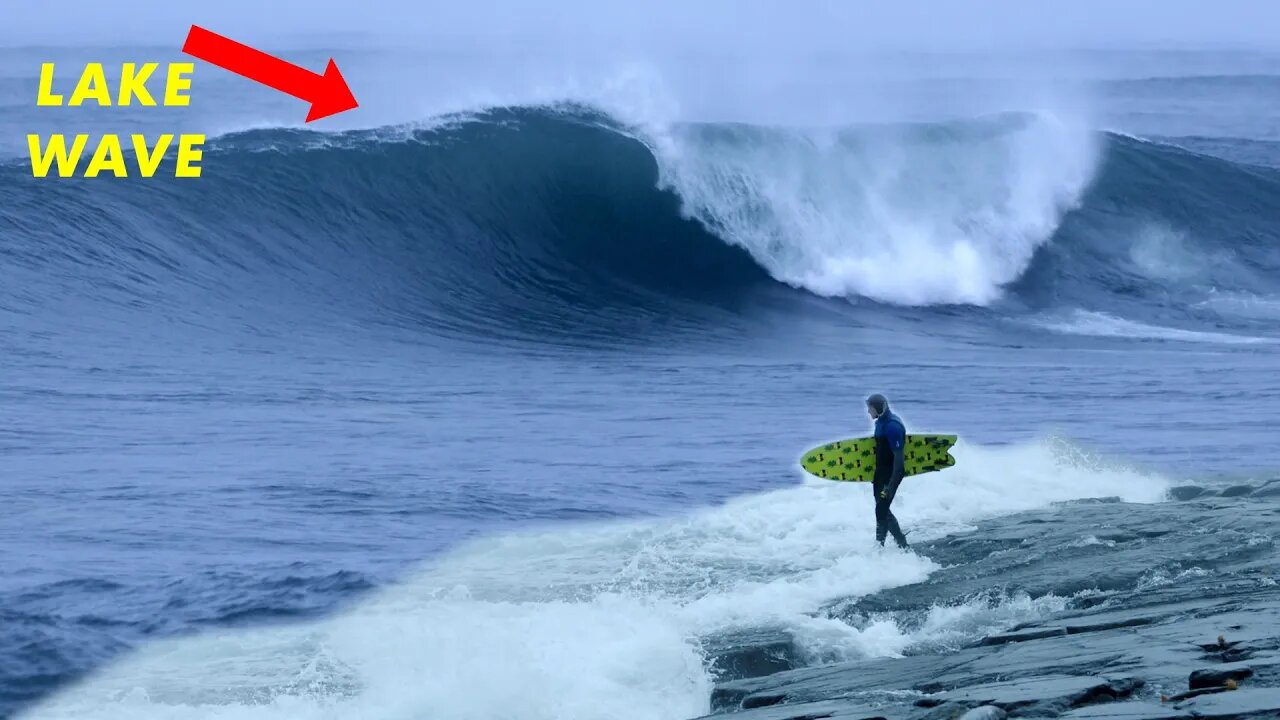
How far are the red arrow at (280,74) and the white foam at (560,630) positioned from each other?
83.7 ft

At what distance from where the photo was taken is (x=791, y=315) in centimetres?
2305

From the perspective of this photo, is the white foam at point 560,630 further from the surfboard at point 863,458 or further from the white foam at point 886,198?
the white foam at point 886,198

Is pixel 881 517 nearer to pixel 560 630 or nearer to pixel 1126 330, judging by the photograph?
pixel 560 630

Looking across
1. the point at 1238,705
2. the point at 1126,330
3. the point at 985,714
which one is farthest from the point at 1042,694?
the point at 1126,330

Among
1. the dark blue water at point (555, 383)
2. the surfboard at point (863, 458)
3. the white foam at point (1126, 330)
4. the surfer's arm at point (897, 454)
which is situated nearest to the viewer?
the dark blue water at point (555, 383)

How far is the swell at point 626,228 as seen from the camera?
20.6 m

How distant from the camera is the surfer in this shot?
9.93 m

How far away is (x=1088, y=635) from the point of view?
686cm

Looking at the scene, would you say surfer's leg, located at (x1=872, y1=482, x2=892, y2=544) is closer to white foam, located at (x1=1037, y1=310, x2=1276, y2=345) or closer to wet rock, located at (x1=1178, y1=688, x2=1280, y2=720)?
wet rock, located at (x1=1178, y1=688, x2=1280, y2=720)

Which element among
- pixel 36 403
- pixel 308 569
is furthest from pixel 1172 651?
pixel 36 403

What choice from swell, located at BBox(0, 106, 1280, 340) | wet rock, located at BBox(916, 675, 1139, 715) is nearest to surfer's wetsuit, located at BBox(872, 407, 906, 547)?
wet rock, located at BBox(916, 675, 1139, 715)

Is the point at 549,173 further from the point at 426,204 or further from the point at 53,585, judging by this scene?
the point at 53,585

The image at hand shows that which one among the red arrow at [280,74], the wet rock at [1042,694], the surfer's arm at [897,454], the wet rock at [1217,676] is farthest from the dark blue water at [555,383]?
the red arrow at [280,74]

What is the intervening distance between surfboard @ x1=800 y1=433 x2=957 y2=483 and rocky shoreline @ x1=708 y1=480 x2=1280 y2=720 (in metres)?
0.63
